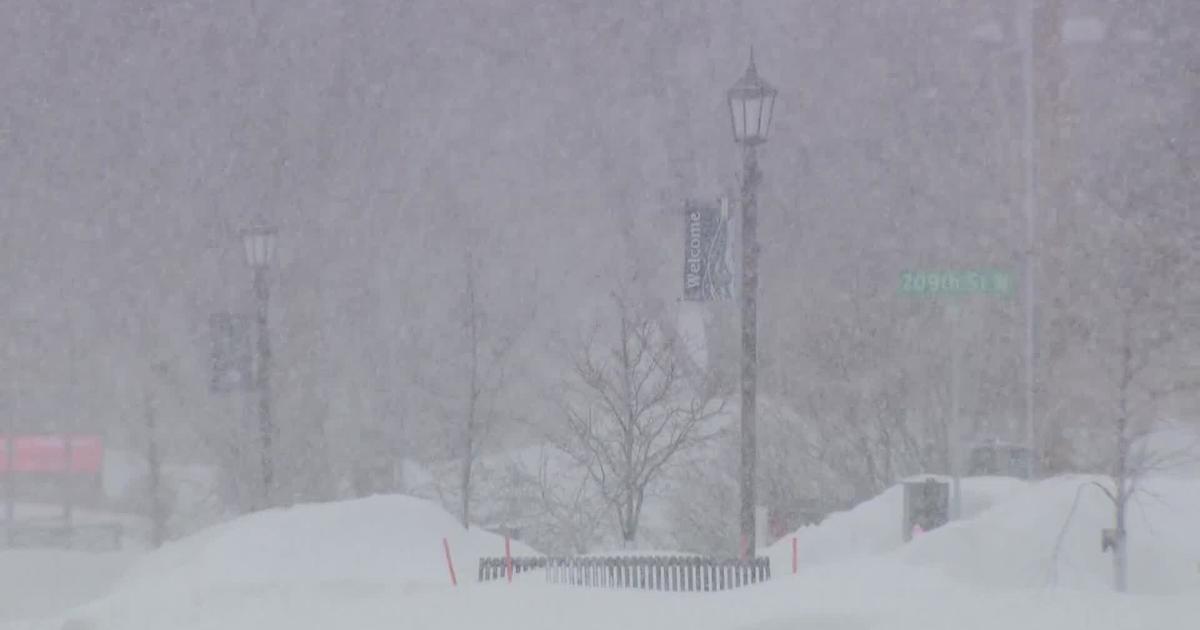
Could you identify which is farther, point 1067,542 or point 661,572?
point 661,572

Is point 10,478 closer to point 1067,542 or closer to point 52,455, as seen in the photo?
point 52,455

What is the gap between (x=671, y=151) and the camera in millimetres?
44094

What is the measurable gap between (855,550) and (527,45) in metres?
42.2

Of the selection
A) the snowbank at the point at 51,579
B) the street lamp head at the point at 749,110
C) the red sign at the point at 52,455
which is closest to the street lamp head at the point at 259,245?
the snowbank at the point at 51,579

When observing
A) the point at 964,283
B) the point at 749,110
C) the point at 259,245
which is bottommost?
the point at 964,283

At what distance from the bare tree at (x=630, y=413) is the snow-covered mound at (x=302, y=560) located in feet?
5.30

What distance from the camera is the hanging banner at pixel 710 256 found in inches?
567

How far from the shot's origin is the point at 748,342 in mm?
14008

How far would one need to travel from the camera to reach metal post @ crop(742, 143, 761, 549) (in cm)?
1385

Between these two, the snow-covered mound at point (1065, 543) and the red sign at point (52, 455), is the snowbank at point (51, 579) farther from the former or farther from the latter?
the snow-covered mound at point (1065, 543)

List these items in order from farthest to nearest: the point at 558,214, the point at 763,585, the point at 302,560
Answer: the point at 558,214
the point at 302,560
the point at 763,585

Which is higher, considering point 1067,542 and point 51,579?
point 1067,542

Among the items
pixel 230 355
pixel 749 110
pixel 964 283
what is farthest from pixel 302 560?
pixel 964 283

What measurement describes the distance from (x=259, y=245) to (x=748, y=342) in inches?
356
